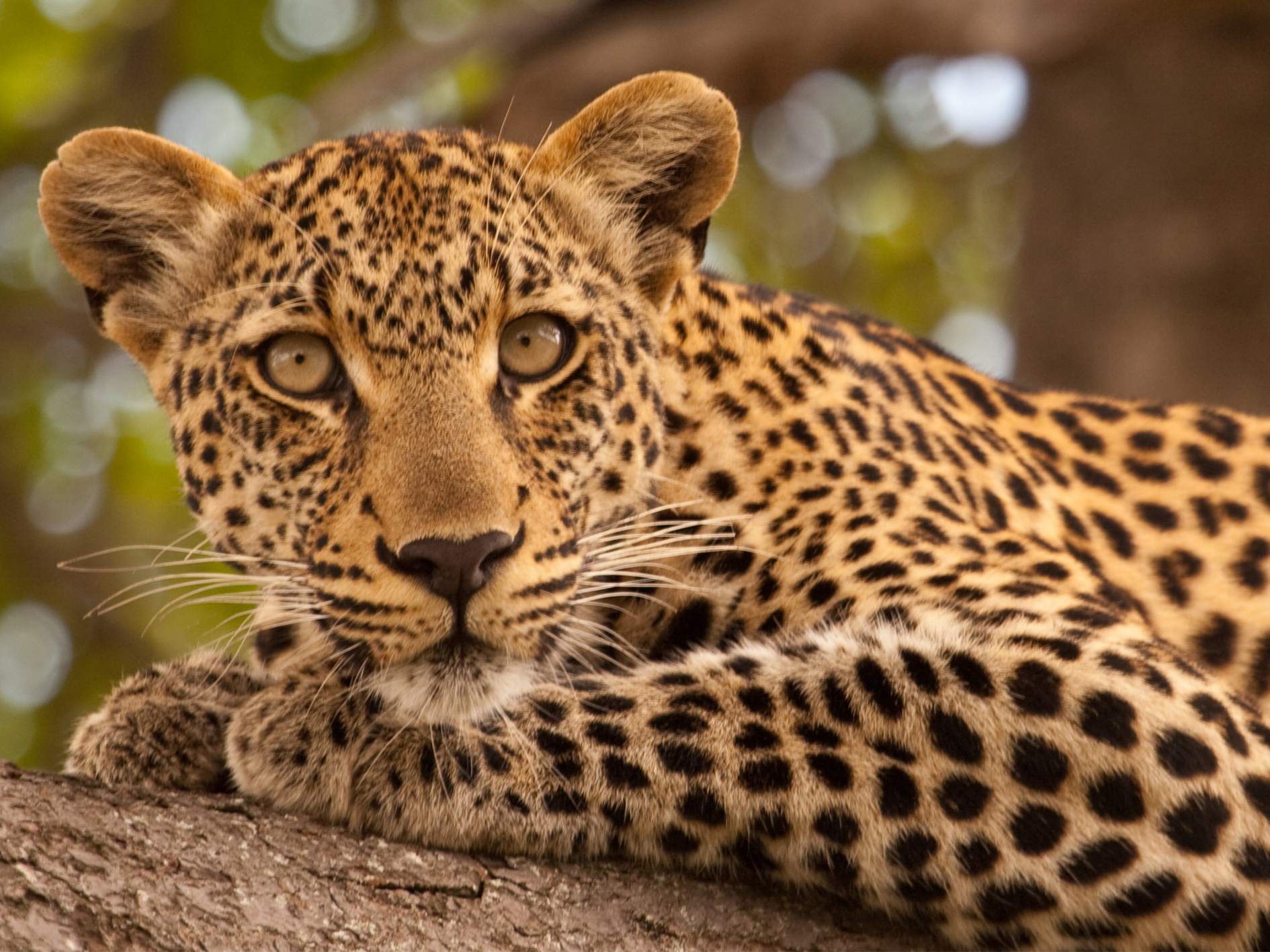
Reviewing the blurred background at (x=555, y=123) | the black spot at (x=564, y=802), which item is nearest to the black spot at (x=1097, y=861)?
the black spot at (x=564, y=802)

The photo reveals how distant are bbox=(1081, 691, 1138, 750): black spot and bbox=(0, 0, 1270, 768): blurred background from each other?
5477 mm

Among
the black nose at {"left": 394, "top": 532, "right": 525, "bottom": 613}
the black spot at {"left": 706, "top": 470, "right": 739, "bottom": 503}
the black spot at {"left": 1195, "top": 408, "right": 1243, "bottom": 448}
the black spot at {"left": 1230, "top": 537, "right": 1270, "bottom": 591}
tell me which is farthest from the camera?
the black spot at {"left": 1195, "top": 408, "right": 1243, "bottom": 448}

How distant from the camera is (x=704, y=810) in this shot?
4.25m

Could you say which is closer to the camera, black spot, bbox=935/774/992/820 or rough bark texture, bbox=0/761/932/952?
rough bark texture, bbox=0/761/932/952

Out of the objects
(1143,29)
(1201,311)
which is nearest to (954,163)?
(1201,311)

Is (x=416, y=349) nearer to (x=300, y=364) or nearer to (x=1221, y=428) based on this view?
(x=300, y=364)

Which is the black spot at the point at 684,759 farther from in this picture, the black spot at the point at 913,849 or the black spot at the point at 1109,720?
the black spot at the point at 1109,720

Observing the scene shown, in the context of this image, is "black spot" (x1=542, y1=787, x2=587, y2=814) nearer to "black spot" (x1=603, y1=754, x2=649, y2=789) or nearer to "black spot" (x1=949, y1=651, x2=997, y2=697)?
"black spot" (x1=603, y1=754, x2=649, y2=789)

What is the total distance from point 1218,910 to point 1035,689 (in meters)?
0.74

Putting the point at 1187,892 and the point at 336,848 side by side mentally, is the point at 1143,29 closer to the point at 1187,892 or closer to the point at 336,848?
Result: the point at 1187,892

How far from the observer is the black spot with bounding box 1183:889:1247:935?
4.14m

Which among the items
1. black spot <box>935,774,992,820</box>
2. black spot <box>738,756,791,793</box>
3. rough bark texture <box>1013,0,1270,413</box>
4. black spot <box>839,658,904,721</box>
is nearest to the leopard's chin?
black spot <box>738,756,791,793</box>

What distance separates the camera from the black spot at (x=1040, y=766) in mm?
4188

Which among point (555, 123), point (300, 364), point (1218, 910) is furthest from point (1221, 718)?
point (555, 123)
